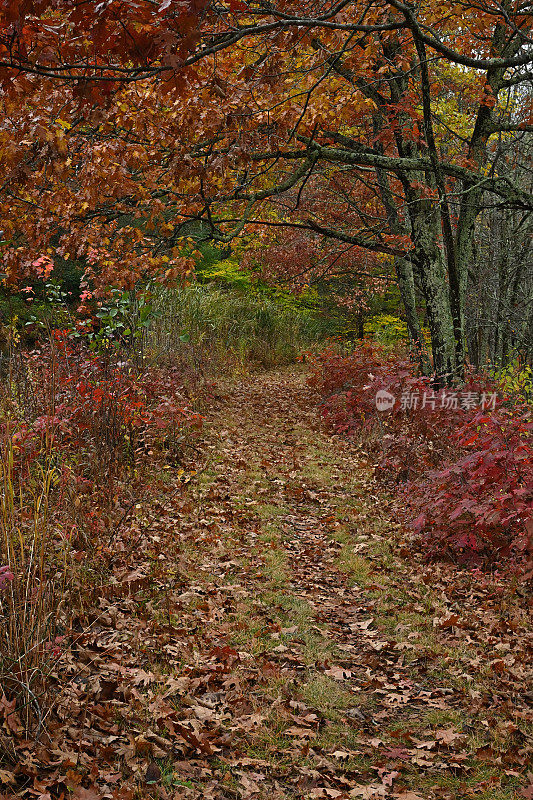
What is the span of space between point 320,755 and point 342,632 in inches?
53.6

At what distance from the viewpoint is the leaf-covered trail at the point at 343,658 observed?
316 cm

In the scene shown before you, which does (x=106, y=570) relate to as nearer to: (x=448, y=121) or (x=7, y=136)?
(x=7, y=136)

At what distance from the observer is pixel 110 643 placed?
3.74m

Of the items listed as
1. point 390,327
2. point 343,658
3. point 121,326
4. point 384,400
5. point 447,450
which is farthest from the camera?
point 390,327

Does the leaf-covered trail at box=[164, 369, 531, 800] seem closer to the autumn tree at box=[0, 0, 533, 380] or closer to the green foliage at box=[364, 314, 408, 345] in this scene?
the autumn tree at box=[0, 0, 533, 380]

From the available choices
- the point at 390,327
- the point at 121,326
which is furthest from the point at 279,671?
the point at 390,327

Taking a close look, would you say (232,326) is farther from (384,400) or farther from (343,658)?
(343,658)

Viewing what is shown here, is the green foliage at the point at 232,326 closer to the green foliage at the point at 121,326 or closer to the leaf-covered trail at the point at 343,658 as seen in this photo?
the green foliage at the point at 121,326

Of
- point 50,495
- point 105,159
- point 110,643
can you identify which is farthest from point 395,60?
point 110,643

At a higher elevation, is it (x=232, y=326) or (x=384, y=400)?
(x=232, y=326)

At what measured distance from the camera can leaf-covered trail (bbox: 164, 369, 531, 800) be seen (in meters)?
3.16

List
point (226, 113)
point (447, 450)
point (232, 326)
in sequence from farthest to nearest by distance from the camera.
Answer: point (232, 326) < point (447, 450) < point (226, 113)

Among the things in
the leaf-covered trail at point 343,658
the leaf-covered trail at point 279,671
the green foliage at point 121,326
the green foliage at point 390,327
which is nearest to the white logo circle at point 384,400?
the leaf-covered trail at point 343,658

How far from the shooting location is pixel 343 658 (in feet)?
13.9
